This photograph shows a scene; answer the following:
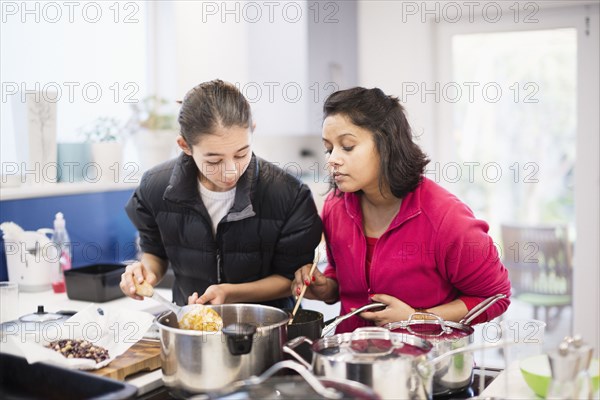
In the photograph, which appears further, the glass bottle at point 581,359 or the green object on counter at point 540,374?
the green object on counter at point 540,374

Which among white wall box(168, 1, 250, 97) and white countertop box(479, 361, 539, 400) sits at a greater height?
white wall box(168, 1, 250, 97)

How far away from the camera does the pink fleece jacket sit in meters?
1.64

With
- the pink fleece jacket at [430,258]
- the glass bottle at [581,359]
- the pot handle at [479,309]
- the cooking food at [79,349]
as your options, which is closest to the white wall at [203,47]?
the pink fleece jacket at [430,258]

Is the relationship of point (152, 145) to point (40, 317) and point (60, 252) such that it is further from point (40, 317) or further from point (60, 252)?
point (40, 317)

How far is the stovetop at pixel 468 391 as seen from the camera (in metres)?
1.29

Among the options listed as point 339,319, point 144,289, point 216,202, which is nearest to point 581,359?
point 339,319

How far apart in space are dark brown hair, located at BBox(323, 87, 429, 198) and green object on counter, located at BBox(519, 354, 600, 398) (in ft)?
1.98

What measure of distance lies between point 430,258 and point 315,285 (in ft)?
1.12

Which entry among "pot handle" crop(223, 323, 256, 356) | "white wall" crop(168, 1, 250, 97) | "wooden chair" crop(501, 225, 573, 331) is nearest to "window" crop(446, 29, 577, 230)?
"wooden chair" crop(501, 225, 573, 331)

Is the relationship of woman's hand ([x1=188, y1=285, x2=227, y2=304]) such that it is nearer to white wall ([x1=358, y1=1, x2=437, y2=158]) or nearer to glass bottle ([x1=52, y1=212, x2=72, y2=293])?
glass bottle ([x1=52, y1=212, x2=72, y2=293])

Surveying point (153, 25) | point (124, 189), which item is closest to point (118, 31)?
point (153, 25)

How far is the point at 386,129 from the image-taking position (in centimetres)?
169

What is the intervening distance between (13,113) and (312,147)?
215 cm

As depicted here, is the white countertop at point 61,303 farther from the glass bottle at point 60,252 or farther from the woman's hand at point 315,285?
the woman's hand at point 315,285
